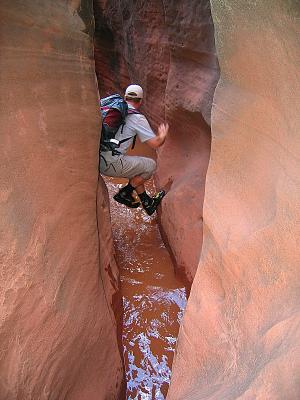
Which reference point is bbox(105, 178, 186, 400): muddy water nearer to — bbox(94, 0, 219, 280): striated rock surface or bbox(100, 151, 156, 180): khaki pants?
bbox(94, 0, 219, 280): striated rock surface

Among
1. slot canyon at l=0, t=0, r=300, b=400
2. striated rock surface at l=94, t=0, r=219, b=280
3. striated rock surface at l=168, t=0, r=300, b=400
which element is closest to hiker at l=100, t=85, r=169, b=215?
striated rock surface at l=94, t=0, r=219, b=280

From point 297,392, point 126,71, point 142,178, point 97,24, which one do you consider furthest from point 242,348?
point 97,24

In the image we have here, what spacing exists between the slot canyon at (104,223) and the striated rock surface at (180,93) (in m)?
1.00

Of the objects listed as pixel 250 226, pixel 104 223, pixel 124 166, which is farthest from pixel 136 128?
pixel 250 226

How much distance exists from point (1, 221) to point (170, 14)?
3427mm

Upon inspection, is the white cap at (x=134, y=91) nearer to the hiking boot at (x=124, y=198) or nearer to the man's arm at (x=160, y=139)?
the man's arm at (x=160, y=139)

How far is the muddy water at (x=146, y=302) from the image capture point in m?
3.14

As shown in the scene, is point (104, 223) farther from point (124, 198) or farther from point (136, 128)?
point (124, 198)

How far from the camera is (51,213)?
2.50 meters

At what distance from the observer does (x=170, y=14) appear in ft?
15.3

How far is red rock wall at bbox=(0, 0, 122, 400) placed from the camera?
Answer: 7.06 ft

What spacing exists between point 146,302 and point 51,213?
1.64 metres

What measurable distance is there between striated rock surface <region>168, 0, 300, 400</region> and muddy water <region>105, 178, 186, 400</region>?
0.60 m

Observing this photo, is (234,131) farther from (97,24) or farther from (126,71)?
(97,24)
